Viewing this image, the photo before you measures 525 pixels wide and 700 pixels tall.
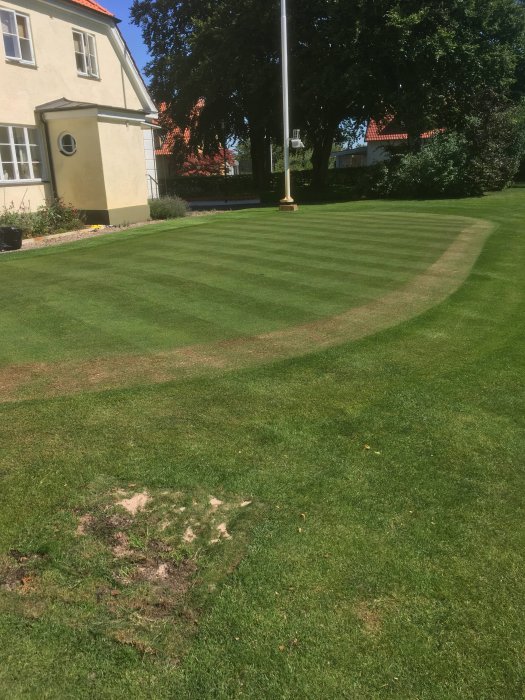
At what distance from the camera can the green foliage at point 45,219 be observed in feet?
55.5

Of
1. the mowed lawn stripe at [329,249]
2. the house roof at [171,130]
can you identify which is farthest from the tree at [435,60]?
the mowed lawn stripe at [329,249]

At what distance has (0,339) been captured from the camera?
7016mm

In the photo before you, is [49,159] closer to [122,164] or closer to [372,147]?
[122,164]

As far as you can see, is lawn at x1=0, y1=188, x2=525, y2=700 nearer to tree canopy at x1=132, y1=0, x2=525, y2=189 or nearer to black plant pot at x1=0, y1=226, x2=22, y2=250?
black plant pot at x1=0, y1=226, x2=22, y2=250

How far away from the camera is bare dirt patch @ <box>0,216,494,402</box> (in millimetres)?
5625

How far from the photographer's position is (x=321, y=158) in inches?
1479

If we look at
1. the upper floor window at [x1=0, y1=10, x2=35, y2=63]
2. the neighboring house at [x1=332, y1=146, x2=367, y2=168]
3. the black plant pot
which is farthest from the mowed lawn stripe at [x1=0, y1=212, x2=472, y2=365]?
the neighboring house at [x1=332, y1=146, x2=367, y2=168]

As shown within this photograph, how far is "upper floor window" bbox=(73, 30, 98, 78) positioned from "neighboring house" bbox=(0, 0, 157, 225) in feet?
0.11

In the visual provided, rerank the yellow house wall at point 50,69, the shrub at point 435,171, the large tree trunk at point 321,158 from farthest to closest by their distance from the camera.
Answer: the large tree trunk at point 321,158, the shrub at point 435,171, the yellow house wall at point 50,69

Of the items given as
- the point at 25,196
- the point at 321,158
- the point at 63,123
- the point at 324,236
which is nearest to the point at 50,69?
the point at 63,123

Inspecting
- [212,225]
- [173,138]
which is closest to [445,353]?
[212,225]

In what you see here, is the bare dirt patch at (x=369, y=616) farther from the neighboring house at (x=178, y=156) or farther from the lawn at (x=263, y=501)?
the neighboring house at (x=178, y=156)

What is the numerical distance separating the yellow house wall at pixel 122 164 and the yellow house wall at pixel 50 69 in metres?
2.41

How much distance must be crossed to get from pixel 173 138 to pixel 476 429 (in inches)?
1572
